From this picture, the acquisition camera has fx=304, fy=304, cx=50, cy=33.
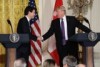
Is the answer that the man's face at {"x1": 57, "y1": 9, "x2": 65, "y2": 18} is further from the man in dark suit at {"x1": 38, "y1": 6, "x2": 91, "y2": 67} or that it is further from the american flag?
the american flag

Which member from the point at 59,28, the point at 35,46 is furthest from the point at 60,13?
the point at 35,46

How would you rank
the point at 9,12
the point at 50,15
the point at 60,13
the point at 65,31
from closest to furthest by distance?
the point at 60,13 → the point at 65,31 → the point at 9,12 → the point at 50,15

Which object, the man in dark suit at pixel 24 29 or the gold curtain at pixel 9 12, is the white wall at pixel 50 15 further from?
the man in dark suit at pixel 24 29

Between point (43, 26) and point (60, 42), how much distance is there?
140 centimetres

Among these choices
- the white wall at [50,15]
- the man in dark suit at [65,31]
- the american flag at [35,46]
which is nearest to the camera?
the man in dark suit at [65,31]

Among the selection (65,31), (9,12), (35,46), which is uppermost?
(9,12)

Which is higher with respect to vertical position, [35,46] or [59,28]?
[59,28]

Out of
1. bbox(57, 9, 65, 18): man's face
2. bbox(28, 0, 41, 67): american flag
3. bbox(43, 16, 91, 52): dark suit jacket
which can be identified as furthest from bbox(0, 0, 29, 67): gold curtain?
bbox(57, 9, 65, 18): man's face

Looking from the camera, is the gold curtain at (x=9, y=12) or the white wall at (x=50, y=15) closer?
the gold curtain at (x=9, y=12)

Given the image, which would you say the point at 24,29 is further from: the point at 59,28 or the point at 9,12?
the point at 9,12

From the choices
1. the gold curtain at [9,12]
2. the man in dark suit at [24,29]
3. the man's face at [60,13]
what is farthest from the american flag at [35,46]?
the man's face at [60,13]

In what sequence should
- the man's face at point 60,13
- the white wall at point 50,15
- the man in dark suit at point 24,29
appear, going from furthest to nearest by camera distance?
the white wall at point 50,15, the man in dark suit at point 24,29, the man's face at point 60,13

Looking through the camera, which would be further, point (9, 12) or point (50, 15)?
point (50, 15)

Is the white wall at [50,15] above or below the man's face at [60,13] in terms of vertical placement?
below
